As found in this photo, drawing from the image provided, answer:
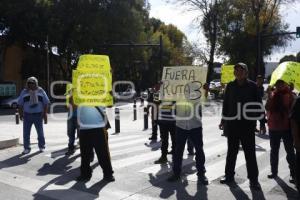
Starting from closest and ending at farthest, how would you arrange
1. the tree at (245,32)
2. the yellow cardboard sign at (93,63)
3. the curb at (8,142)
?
the yellow cardboard sign at (93,63) < the curb at (8,142) < the tree at (245,32)

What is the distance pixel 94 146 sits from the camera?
7703 mm

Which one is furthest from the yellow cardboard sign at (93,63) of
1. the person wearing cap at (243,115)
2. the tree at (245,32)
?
the tree at (245,32)

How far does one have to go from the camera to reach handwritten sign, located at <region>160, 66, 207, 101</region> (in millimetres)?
7875

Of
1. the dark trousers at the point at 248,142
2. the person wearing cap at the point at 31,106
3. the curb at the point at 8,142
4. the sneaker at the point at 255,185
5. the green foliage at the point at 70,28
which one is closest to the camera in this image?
the sneaker at the point at 255,185

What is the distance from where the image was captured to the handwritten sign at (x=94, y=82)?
7949 mm

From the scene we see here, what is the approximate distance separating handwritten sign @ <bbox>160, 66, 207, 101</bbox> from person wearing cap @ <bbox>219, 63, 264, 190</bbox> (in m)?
0.80

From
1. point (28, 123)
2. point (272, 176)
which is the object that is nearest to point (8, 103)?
point (28, 123)

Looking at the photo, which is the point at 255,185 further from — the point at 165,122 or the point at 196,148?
the point at 165,122

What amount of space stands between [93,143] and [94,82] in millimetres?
1082

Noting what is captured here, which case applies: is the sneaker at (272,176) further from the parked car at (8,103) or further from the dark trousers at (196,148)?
the parked car at (8,103)

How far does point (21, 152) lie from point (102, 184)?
3.81 m

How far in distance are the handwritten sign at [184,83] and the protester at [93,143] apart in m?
1.34

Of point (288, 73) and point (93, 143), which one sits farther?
point (93, 143)

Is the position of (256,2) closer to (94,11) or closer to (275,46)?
(275,46)
